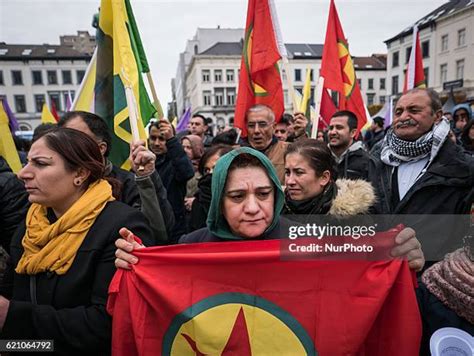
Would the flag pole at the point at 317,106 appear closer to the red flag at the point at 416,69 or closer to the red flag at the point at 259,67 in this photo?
the red flag at the point at 259,67

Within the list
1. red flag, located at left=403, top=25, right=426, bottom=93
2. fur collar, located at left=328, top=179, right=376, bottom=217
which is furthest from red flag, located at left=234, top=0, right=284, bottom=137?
red flag, located at left=403, top=25, right=426, bottom=93

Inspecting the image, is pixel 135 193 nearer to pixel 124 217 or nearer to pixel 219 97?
pixel 124 217

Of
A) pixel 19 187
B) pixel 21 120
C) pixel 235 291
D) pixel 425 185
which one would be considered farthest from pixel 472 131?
pixel 21 120

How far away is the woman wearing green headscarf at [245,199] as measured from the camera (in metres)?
1.74

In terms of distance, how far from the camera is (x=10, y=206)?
2449 mm

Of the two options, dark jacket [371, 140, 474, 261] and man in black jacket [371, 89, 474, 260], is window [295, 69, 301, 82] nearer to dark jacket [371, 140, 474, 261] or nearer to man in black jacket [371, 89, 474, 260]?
man in black jacket [371, 89, 474, 260]

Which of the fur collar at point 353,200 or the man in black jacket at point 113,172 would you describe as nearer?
the fur collar at point 353,200

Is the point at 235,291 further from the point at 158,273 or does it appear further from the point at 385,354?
the point at 385,354

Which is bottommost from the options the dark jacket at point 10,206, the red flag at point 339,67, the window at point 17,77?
the dark jacket at point 10,206

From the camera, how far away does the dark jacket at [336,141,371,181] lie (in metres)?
3.76

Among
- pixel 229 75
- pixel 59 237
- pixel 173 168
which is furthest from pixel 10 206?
pixel 229 75

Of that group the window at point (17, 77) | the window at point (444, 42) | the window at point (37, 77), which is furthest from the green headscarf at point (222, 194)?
the window at point (17, 77)

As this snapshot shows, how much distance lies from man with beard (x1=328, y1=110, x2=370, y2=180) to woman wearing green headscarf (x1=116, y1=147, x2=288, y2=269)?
7.39 feet

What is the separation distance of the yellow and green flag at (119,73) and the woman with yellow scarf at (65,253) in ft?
2.45
